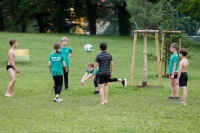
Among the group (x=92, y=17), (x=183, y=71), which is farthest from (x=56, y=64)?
(x=92, y=17)

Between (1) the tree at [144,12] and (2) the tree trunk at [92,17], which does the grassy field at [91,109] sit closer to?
(1) the tree at [144,12]

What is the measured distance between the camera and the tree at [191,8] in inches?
1473

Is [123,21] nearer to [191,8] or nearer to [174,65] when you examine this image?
[191,8]

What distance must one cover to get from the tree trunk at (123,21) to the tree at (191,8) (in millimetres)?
12736

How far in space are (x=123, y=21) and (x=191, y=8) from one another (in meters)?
14.7

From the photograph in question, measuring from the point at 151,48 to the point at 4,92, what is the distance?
69.8 feet

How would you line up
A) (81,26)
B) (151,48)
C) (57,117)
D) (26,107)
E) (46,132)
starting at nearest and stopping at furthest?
1. (46,132)
2. (57,117)
3. (26,107)
4. (151,48)
5. (81,26)

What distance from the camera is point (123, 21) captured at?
5184cm

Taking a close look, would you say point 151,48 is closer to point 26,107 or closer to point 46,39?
point 46,39

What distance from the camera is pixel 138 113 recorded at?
40.3ft

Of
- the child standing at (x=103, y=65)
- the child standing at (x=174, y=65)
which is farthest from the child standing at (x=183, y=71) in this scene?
the child standing at (x=103, y=65)

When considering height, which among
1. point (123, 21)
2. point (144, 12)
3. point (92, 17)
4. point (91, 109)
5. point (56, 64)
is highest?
point (144, 12)

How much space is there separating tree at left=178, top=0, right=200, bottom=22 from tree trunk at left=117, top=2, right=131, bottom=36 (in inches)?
501

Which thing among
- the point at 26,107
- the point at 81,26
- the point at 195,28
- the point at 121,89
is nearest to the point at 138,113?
the point at 26,107
